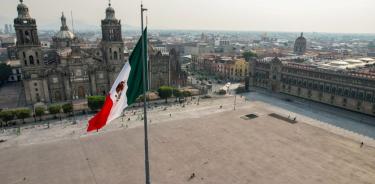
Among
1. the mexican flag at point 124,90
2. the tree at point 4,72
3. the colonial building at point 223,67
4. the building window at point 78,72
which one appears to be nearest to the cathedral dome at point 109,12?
the building window at point 78,72

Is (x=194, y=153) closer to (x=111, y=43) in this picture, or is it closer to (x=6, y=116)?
(x=6, y=116)

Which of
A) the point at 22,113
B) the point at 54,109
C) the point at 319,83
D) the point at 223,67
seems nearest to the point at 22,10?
the point at 22,113

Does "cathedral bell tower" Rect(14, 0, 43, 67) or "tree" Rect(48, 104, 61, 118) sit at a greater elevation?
"cathedral bell tower" Rect(14, 0, 43, 67)

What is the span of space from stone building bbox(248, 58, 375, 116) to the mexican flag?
7083 centimetres

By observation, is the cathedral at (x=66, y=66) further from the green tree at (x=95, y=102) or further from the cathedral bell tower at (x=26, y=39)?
the green tree at (x=95, y=102)

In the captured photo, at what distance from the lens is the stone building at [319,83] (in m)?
70.1

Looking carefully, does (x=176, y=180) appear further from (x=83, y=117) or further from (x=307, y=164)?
(x=83, y=117)

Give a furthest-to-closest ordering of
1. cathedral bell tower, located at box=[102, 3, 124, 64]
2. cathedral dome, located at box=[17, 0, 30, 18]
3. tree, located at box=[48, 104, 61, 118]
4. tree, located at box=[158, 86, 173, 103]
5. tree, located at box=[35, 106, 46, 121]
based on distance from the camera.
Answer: cathedral bell tower, located at box=[102, 3, 124, 64], tree, located at box=[158, 86, 173, 103], cathedral dome, located at box=[17, 0, 30, 18], tree, located at box=[48, 104, 61, 118], tree, located at box=[35, 106, 46, 121]

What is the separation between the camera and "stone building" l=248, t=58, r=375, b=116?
70125 millimetres

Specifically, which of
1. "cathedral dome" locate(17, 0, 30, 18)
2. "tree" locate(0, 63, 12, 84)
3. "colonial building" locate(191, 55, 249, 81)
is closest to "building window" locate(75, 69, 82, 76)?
"cathedral dome" locate(17, 0, 30, 18)

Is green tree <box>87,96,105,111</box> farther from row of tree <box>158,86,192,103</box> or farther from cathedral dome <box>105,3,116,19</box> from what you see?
cathedral dome <box>105,3,116,19</box>

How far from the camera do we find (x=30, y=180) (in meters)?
38.4

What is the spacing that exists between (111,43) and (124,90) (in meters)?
66.8

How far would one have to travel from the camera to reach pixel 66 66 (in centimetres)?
7831
